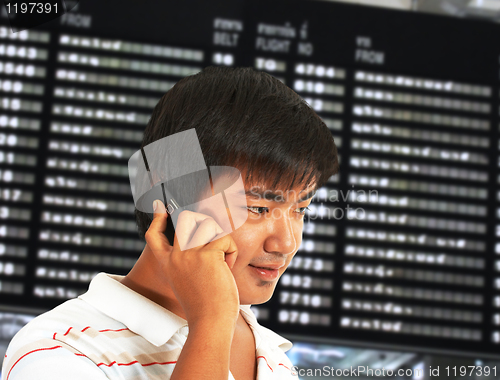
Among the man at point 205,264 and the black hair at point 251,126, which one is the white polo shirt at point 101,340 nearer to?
the man at point 205,264

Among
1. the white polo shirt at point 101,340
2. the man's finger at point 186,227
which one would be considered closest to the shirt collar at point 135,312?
the white polo shirt at point 101,340

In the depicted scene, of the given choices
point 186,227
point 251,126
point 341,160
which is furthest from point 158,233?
point 341,160

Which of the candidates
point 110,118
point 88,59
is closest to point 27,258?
point 110,118

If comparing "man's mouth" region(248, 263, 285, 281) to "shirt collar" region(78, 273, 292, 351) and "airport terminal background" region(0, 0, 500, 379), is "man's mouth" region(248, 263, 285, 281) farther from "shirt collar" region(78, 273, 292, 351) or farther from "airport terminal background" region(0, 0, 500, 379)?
"airport terminal background" region(0, 0, 500, 379)

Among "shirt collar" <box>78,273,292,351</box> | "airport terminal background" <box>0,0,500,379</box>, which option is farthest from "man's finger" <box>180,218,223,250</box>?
"airport terminal background" <box>0,0,500,379</box>

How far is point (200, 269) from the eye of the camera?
44cm

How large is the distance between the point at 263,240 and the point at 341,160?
1174mm

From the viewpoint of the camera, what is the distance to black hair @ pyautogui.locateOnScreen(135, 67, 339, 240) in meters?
0.52

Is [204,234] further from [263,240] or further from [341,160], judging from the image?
[341,160]

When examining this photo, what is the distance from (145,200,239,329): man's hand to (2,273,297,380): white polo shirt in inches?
3.3

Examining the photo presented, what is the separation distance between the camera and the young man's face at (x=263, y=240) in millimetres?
527

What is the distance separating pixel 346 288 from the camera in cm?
163

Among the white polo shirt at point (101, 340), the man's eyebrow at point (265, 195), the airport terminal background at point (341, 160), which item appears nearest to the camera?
the white polo shirt at point (101, 340)

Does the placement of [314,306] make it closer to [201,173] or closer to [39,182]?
[39,182]
